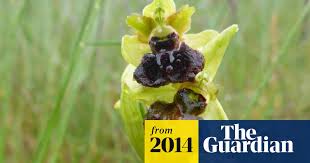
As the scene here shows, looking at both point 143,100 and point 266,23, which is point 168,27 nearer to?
point 143,100

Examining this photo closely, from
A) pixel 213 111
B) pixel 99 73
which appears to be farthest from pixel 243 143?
pixel 99 73

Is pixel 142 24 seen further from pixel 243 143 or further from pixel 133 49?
pixel 243 143

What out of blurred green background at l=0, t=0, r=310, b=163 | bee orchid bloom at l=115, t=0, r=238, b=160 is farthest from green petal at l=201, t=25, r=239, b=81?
blurred green background at l=0, t=0, r=310, b=163

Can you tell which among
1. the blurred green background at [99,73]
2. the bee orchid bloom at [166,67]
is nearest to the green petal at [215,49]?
the bee orchid bloom at [166,67]

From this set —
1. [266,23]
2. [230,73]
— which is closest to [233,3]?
[266,23]

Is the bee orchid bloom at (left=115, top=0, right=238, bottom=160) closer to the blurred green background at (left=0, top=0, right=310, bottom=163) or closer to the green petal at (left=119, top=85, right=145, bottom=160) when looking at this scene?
the green petal at (left=119, top=85, right=145, bottom=160)

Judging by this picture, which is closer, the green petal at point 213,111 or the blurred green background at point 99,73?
the green petal at point 213,111

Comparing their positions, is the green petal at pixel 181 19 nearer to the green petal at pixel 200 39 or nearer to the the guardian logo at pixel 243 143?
the green petal at pixel 200 39
